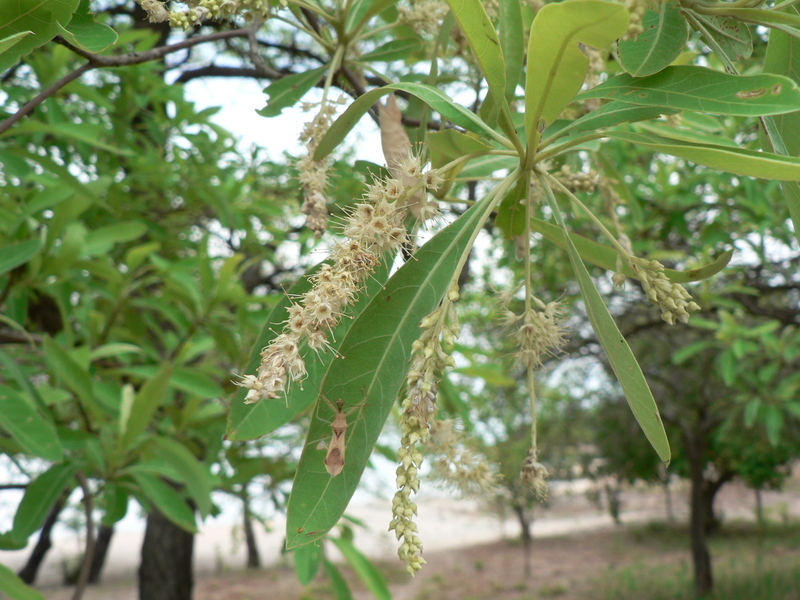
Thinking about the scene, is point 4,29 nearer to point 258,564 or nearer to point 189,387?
point 189,387

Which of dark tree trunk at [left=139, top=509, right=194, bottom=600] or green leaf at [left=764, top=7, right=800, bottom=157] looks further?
dark tree trunk at [left=139, top=509, right=194, bottom=600]

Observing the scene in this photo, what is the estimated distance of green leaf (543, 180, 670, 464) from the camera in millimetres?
649

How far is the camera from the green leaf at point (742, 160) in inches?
20.3

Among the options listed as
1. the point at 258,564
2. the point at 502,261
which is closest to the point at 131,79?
the point at 502,261

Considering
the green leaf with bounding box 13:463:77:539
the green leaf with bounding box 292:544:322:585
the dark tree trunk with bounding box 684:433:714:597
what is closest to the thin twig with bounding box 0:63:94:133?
the green leaf with bounding box 13:463:77:539

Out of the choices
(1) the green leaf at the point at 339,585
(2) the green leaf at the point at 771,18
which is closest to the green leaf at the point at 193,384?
(1) the green leaf at the point at 339,585

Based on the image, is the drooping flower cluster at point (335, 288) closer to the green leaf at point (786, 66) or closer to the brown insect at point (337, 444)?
the brown insect at point (337, 444)

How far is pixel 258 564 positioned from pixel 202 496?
51.4 ft

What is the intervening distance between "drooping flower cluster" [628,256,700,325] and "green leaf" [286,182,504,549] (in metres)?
0.18

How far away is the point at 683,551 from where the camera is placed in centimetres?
1468

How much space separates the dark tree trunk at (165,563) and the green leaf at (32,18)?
3473 mm

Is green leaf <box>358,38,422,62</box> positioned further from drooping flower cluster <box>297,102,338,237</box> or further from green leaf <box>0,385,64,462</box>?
green leaf <box>0,385,64,462</box>

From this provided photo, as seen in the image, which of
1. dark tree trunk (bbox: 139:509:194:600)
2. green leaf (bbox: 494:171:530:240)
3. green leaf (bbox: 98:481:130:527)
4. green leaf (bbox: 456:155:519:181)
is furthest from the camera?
dark tree trunk (bbox: 139:509:194:600)

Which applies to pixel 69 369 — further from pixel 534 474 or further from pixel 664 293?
pixel 664 293
